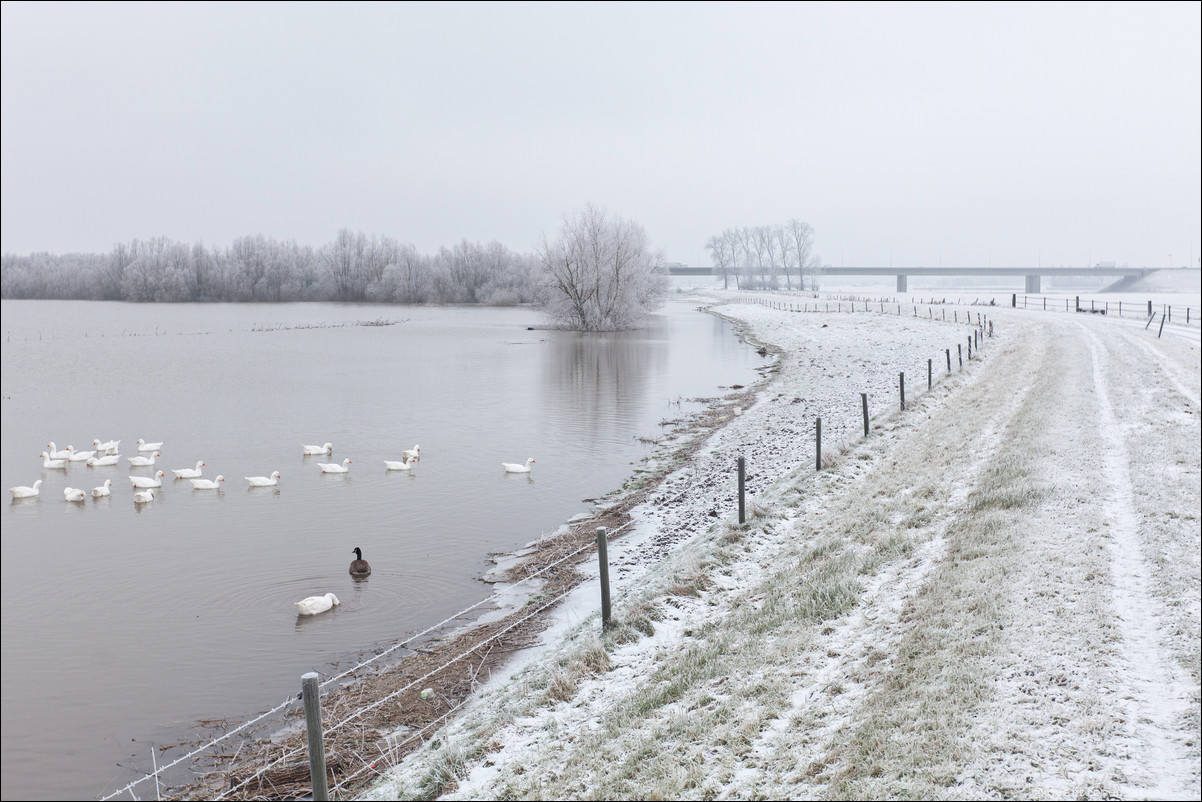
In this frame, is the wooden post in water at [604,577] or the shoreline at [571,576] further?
the wooden post in water at [604,577]

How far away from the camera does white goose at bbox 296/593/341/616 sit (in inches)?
522

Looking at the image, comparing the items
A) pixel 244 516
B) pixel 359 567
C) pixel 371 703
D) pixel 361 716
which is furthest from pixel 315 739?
pixel 244 516

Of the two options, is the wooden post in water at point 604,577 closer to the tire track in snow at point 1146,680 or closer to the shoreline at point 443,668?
the shoreline at point 443,668

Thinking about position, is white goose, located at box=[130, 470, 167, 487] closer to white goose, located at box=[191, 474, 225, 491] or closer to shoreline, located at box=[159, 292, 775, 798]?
white goose, located at box=[191, 474, 225, 491]

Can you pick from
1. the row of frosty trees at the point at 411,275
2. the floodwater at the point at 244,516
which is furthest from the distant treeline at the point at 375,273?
the floodwater at the point at 244,516

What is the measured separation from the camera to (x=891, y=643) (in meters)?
8.94

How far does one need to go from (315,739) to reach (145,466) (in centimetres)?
2059

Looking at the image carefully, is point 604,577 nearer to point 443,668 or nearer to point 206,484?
point 443,668

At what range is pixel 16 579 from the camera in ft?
49.5

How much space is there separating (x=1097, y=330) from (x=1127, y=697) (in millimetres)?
44548

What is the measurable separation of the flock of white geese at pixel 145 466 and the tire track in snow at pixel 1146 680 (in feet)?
49.5

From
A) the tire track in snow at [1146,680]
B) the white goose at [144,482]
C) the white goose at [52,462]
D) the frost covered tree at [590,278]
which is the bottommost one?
the white goose at [144,482]

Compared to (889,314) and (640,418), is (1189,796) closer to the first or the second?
(640,418)

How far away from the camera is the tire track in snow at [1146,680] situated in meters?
5.99
